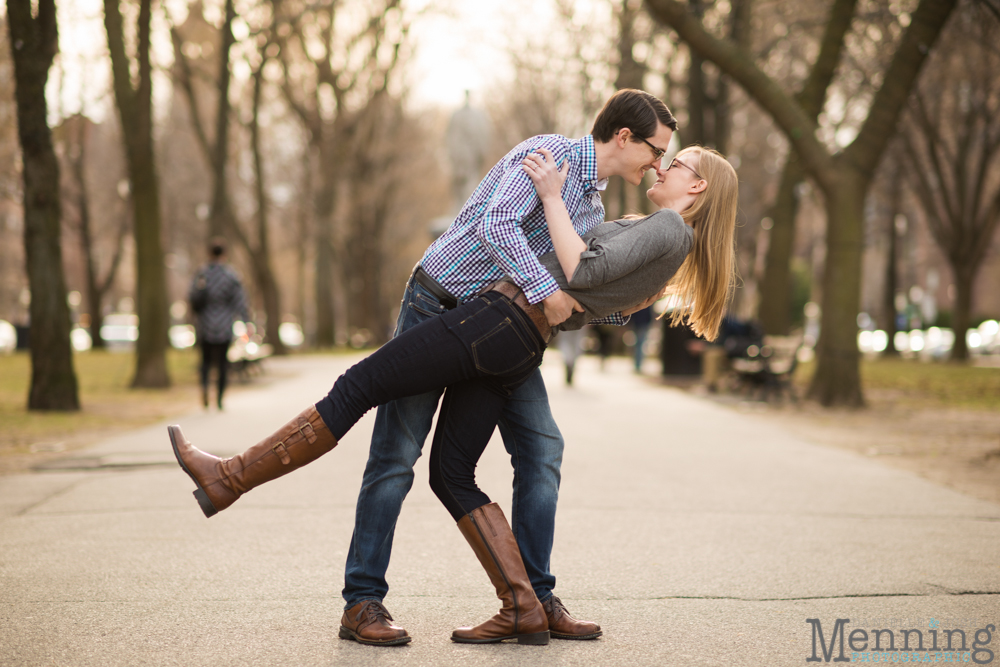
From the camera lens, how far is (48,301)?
11523mm

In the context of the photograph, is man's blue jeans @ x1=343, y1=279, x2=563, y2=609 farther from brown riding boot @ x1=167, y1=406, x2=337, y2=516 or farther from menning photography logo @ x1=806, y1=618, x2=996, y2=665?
menning photography logo @ x1=806, y1=618, x2=996, y2=665

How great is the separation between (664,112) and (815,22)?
1376 cm

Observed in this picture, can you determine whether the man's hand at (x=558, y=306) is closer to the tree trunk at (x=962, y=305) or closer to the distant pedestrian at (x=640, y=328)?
the distant pedestrian at (x=640, y=328)

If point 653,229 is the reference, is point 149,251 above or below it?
below

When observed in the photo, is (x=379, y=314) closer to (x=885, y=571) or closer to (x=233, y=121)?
(x=233, y=121)

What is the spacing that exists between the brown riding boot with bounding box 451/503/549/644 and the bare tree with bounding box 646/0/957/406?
10.3 meters

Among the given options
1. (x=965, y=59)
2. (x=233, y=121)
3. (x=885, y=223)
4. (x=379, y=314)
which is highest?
(x=965, y=59)

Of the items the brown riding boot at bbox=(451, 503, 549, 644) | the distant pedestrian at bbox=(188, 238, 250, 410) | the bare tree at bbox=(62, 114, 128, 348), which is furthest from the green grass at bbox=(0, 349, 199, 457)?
the bare tree at bbox=(62, 114, 128, 348)

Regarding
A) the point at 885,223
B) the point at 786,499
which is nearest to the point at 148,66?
the point at 786,499

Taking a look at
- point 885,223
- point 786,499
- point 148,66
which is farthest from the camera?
point 885,223

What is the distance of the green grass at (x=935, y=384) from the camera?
14.7m

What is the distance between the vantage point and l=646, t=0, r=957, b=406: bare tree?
12344 mm

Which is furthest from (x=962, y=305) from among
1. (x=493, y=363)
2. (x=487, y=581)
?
(x=493, y=363)

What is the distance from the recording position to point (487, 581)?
4.19 meters
